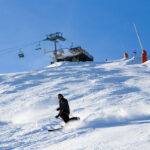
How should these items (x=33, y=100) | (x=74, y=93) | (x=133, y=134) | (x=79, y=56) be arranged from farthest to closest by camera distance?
(x=79, y=56)
(x=74, y=93)
(x=33, y=100)
(x=133, y=134)

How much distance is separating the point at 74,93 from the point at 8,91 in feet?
17.8

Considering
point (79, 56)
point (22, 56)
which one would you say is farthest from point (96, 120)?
point (79, 56)

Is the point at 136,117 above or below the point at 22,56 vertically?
below

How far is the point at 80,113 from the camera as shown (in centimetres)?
853

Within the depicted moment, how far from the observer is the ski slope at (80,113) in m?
4.83

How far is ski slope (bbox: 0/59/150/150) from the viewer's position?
4.83 metres

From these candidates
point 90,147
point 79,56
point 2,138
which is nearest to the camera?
point 90,147

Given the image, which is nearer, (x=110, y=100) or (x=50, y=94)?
(x=110, y=100)

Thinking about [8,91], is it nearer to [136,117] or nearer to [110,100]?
[110,100]

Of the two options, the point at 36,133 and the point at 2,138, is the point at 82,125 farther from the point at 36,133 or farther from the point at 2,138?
the point at 2,138

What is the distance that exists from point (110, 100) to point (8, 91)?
8245mm

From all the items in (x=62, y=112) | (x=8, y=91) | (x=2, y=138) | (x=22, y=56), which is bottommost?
(x=2, y=138)

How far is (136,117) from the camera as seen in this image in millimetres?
7262

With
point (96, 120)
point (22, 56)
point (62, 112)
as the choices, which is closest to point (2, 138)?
point (62, 112)
